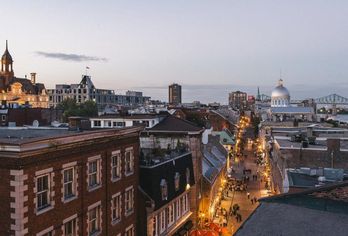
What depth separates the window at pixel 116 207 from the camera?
30.7 m

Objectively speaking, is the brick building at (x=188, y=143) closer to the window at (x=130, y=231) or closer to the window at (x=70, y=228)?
the window at (x=130, y=231)

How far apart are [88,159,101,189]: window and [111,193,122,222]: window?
2.80 metres

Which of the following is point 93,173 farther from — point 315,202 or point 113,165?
point 315,202

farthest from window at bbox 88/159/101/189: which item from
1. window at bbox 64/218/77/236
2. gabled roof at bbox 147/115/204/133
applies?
gabled roof at bbox 147/115/204/133

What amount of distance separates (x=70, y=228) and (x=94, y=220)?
3.10 metres

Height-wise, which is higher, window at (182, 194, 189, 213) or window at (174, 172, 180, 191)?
window at (174, 172, 180, 191)

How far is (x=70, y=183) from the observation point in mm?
25219

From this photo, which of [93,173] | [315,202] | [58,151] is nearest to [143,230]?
[93,173]

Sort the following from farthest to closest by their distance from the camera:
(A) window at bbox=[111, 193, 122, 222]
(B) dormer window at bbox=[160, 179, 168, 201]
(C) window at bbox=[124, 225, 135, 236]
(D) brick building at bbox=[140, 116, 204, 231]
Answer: (D) brick building at bbox=[140, 116, 204, 231], (B) dormer window at bbox=[160, 179, 168, 201], (C) window at bbox=[124, 225, 135, 236], (A) window at bbox=[111, 193, 122, 222]

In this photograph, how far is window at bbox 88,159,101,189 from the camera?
2741 centimetres

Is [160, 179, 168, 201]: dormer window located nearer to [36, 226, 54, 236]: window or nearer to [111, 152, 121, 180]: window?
[111, 152, 121, 180]: window

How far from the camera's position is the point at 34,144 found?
850 inches

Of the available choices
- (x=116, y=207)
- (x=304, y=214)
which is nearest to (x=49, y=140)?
(x=116, y=207)

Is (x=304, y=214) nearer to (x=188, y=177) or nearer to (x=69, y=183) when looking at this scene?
(x=69, y=183)
